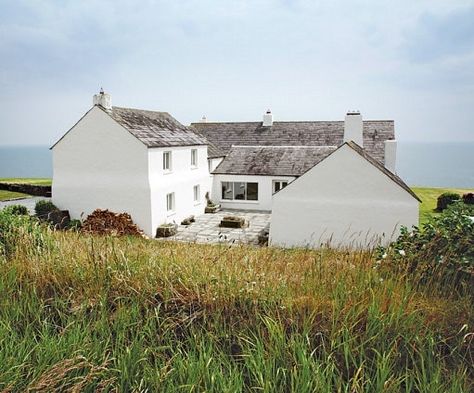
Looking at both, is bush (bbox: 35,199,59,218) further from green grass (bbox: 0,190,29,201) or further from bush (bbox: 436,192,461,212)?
bush (bbox: 436,192,461,212)

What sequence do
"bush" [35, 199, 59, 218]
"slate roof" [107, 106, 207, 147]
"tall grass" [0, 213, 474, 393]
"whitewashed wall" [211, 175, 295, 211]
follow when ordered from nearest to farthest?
"tall grass" [0, 213, 474, 393] → "slate roof" [107, 106, 207, 147] → "bush" [35, 199, 59, 218] → "whitewashed wall" [211, 175, 295, 211]

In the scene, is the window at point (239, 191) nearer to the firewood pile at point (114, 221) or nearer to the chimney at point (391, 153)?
the chimney at point (391, 153)

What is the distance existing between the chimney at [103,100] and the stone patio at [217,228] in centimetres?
882

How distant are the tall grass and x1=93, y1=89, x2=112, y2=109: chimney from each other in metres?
21.6

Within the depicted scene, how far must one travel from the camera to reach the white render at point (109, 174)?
81.4 feet

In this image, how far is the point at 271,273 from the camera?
18.3 feet

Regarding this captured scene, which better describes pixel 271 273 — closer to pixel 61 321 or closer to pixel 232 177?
pixel 61 321

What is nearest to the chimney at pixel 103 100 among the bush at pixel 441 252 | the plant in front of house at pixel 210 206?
the plant in front of house at pixel 210 206

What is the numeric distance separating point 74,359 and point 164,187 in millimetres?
22617

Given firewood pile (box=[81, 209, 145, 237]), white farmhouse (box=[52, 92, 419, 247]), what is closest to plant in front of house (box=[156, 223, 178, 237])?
white farmhouse (box=[52, 92, 419, 247])

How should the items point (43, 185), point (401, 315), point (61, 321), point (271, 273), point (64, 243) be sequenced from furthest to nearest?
point (43, 185) → point (64, 243) → point (271, 273) → point (61, 321) → point (401, 315)

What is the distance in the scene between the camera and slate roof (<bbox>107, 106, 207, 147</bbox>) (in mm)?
25612

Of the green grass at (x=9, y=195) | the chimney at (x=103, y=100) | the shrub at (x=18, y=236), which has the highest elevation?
the chimney at (x=103, y=100)

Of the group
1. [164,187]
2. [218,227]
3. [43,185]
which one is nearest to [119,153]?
[164,187]
